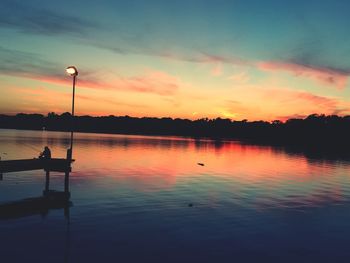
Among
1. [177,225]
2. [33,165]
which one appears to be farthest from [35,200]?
[177,225]

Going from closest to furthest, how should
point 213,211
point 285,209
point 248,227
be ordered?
1. point 248,227
2. point 213,211
3. point 285,209

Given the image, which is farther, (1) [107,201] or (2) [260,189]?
(2) [260,189]

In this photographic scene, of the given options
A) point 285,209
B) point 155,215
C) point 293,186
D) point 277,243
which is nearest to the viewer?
point 277,243

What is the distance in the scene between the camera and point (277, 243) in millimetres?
20781

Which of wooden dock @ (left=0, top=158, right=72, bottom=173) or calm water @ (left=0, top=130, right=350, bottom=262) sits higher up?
wooden dock @ (left=0, top=158, right=72, bottom=173)

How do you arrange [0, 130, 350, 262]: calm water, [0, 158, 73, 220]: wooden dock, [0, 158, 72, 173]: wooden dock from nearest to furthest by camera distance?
[0, 130, 350, 262]: calm water
[0, 158, 73, 220]: wooden dock
[0, 158, 72, 173]: wooden dock

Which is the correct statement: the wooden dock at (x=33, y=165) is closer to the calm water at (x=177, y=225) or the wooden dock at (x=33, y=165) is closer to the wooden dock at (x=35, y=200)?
the wooden dock at (x=35, y=200)

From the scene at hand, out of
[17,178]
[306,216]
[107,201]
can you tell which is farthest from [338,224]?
[17,178]

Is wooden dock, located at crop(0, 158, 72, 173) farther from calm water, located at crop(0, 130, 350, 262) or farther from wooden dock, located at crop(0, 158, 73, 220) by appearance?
calm water, located at crop(0, 130, 350, 262)

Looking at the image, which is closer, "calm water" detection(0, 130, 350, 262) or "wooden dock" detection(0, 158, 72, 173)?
"calm water" detection(0, 130, 350, 262)

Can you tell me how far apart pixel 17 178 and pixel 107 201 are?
16.4 m

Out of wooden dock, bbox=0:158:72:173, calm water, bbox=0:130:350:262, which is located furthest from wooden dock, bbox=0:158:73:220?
calm water, bbox=0:130:350:262

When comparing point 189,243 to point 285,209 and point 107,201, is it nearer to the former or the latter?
point 107,201

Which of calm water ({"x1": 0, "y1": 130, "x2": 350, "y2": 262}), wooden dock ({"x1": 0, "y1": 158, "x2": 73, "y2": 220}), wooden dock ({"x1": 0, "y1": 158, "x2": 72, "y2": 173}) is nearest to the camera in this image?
calm water ({"x1": 0, "y1": 130, "x2": 350, "y2": 262})
